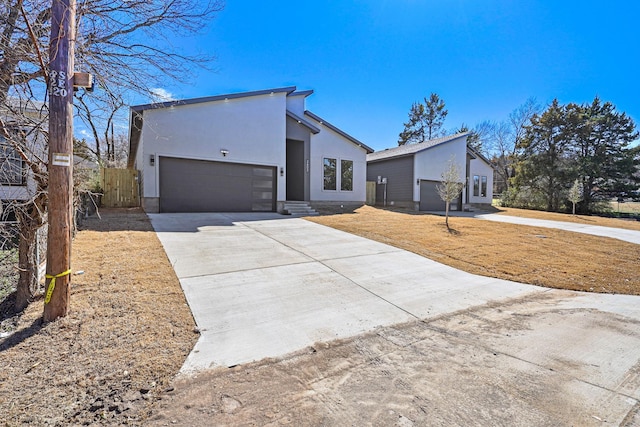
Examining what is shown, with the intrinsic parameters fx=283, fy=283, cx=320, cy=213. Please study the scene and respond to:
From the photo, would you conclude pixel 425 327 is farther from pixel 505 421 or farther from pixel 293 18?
pixel 293 18

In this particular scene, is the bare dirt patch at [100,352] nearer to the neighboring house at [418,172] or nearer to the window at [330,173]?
the window at [330,173]

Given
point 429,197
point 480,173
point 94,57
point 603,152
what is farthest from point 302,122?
point 603,152

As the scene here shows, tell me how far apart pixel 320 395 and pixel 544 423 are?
1.59 meters

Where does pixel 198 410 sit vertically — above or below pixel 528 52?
below

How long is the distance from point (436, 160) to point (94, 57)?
64.4ft

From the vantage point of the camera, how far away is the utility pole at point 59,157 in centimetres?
303

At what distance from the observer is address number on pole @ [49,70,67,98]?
3.03 metres

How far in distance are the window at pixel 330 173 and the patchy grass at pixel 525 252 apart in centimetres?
522

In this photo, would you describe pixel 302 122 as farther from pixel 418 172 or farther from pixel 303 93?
pixel 418 172

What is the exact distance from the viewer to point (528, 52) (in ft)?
41.5

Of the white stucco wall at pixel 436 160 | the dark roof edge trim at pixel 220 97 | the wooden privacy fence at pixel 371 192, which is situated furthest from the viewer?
the wooden privacy fence at pixel 371 192

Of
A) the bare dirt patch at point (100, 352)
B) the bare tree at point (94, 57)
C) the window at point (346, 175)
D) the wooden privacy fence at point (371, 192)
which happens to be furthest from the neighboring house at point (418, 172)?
the bare dirt patch at point (100, 352)

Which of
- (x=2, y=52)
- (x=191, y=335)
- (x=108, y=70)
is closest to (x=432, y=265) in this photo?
(x=191, y=335)

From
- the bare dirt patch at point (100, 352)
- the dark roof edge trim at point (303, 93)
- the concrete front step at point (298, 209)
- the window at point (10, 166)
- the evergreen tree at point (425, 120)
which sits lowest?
the bare dirt patch at point (100, 352)
